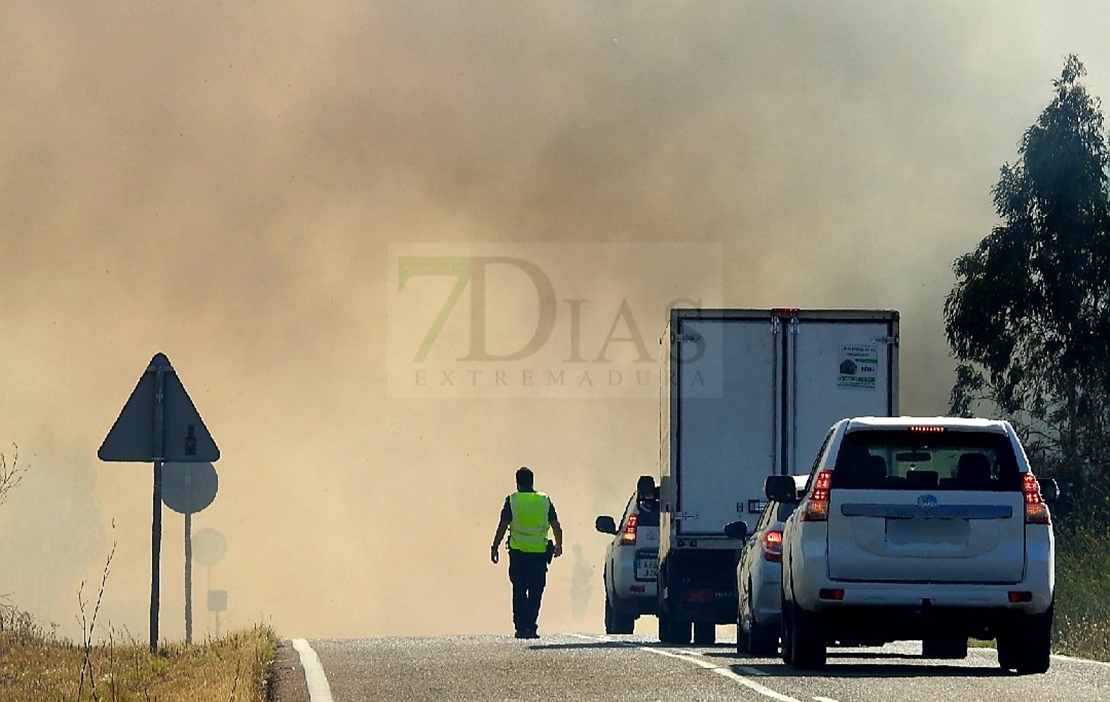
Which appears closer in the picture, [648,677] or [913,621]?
[648,677]

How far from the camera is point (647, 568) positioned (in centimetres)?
2744

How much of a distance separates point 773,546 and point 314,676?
4.42 m

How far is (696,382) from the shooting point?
71.8ft

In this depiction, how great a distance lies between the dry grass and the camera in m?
14.1

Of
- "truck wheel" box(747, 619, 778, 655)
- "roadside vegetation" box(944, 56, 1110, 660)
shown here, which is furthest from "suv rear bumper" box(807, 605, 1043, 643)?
"roadside vegetation" box(944, 56, 1110, 660)

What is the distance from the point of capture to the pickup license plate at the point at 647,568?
89.7 feet

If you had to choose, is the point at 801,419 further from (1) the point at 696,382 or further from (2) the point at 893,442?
(2) the point at 893,442

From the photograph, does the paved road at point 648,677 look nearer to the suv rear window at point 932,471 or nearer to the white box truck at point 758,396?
the suv rear window at point 932,471

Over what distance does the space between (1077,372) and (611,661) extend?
93.3 feet

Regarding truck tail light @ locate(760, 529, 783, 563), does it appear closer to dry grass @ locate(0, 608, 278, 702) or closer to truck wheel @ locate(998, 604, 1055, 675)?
truck wheel @ locate(998, 604, 1055, 675)

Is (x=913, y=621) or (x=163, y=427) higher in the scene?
(x=163, y=427)

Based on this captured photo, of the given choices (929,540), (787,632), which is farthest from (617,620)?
(929,540)

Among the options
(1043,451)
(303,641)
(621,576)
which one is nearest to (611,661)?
(303,641)

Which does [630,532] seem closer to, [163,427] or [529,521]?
[529,521]
